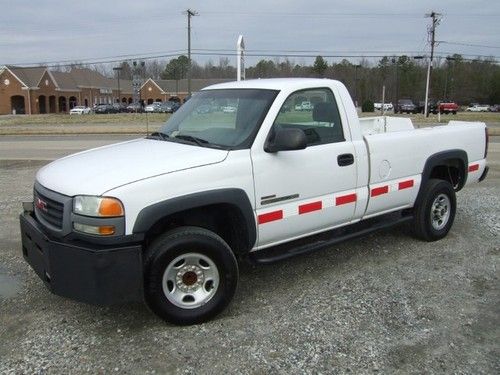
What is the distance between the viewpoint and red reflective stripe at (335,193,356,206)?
473 centimetres

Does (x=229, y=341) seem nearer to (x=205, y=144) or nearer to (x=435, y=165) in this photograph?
(x=205, y=144)

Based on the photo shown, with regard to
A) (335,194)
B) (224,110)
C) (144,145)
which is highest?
(224,110)

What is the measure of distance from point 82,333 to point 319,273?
7.59 feet

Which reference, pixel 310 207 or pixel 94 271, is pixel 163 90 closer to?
pixel 310 207

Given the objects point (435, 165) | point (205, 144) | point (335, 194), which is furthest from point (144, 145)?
point (435, 165)

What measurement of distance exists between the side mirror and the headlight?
4.36 feet

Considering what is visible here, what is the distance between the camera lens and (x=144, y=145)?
180 inches

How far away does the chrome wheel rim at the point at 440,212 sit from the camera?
A: 19.7ft

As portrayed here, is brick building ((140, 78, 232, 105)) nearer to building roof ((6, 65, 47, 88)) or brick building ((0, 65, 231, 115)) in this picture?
brick building ((0, 65, 231, 115))

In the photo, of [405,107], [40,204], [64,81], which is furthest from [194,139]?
[64,81]

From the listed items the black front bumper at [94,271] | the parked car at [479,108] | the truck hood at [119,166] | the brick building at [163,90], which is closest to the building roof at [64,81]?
the brick building at [163,90]

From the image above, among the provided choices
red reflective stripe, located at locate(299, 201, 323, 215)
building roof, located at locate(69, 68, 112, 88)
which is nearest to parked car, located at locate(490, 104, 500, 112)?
building roof, located at locate(69, 68, 112, 88)

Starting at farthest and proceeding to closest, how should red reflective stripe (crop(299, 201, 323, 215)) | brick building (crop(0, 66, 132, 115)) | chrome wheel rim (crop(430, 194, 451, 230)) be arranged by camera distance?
1. brick building (crop(0, 66, 132, 115))
2. chrome wheel rim (crop(430, 194, 451, 230))
3. red reflective stripe (crop(299, 201, 323, 215))

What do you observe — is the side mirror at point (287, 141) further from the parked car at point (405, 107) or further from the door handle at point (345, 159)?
the parked car at point (405, 107)
